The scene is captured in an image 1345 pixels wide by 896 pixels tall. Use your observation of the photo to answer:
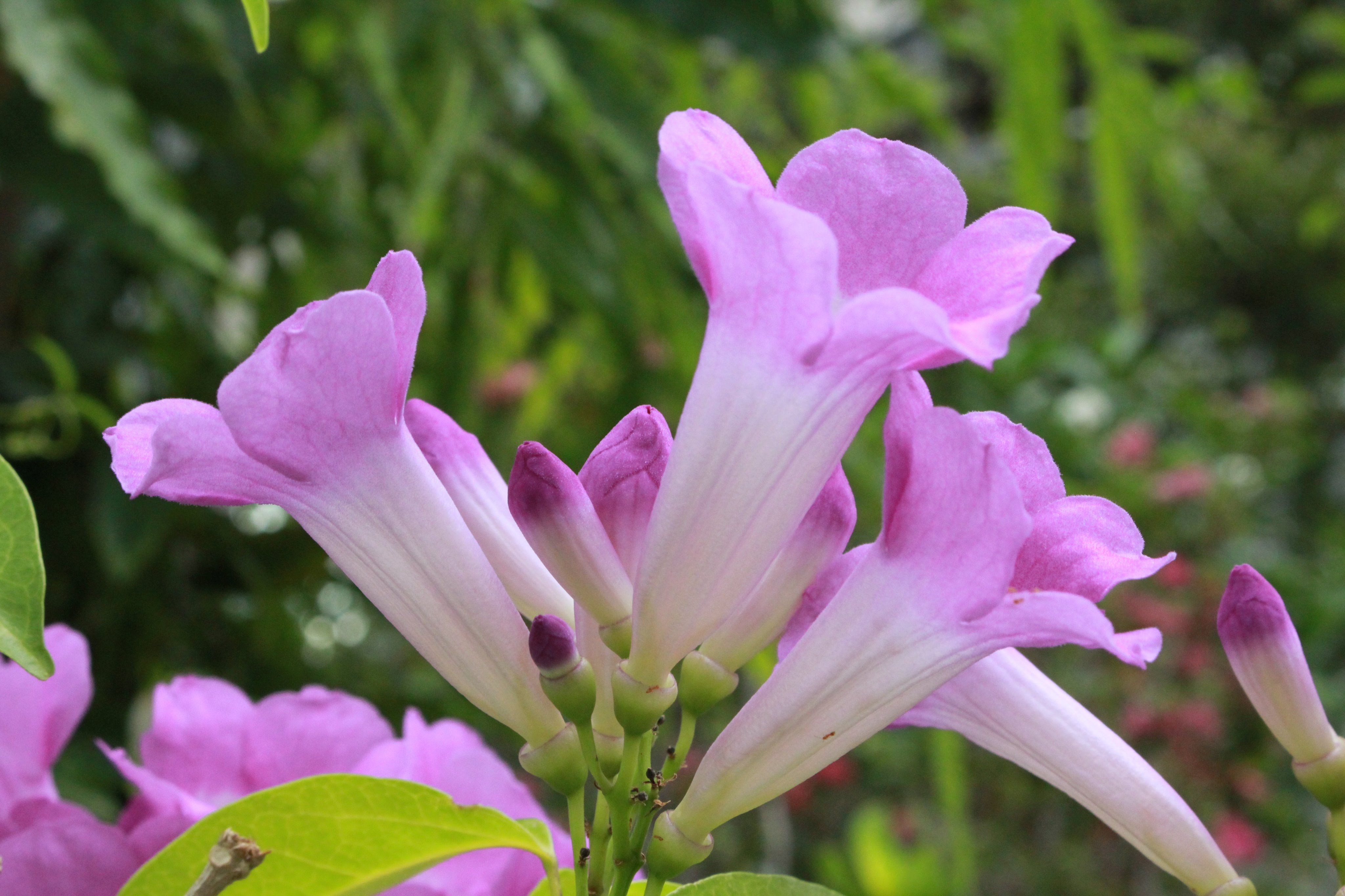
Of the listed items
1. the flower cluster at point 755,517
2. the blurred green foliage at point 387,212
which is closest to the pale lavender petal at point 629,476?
the flower cluster at point 755,517

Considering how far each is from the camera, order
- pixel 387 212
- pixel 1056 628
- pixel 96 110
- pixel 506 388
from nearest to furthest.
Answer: pixel 1056 628
pixel 96 110
pixel 387 212
pixel 506 388

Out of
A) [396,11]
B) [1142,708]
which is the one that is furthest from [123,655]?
[1142,708]

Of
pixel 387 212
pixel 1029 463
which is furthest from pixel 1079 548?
pixel 387 212

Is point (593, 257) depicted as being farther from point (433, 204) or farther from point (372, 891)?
point (372, 891)

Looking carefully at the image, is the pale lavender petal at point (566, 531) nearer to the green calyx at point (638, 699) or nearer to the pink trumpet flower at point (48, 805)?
the green calyx at point (638, 699)

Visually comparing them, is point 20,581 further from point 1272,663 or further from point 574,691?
point 1272,663

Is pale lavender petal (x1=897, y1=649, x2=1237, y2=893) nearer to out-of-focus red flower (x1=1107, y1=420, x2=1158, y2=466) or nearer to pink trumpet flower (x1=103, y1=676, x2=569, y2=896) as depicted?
pink trumpet flower (x1=103, y1=676, x2=569, y2=896)
